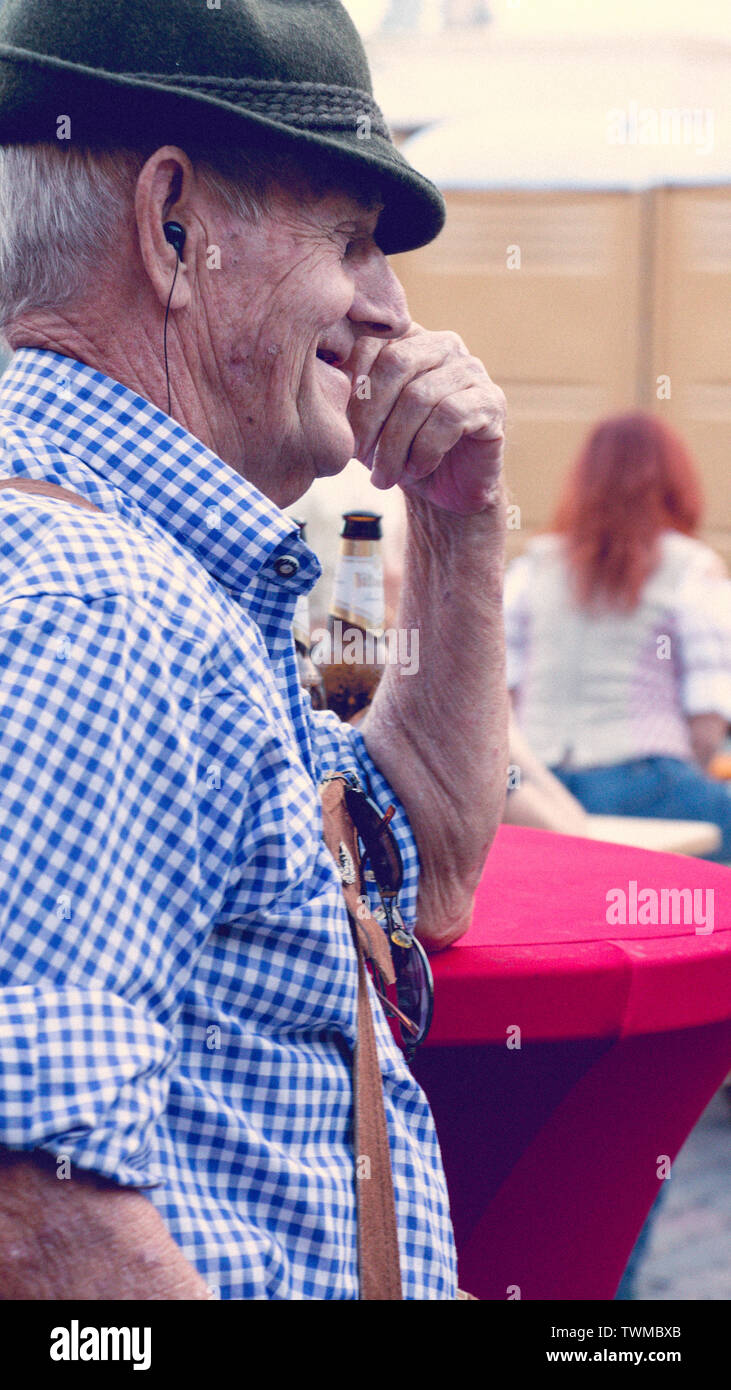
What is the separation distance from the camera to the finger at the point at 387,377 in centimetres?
152

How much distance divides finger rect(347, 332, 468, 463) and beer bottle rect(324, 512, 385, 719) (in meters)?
0.32

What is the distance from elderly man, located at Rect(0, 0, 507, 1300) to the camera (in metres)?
0.92

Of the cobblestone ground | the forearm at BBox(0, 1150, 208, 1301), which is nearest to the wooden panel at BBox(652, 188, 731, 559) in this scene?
the cobblestone ground

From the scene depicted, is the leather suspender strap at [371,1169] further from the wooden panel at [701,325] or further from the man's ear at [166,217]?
the wooden panel at [701,325]

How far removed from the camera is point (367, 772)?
1646mm

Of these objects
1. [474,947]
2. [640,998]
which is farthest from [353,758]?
[640,998]

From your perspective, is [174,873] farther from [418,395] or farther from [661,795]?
[661,795]

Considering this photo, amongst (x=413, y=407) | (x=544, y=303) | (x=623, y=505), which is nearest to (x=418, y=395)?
(x=413, y=407)

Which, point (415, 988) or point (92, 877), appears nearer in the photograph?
point (92, 877)

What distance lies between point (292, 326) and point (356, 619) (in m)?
0.64

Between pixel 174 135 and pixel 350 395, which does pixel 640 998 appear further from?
pixel 174 135

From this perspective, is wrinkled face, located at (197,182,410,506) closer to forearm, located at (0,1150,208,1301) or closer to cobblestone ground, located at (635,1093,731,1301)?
forearm, located at (0,1150,208,1301)

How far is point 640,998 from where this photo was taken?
59.1 inches
